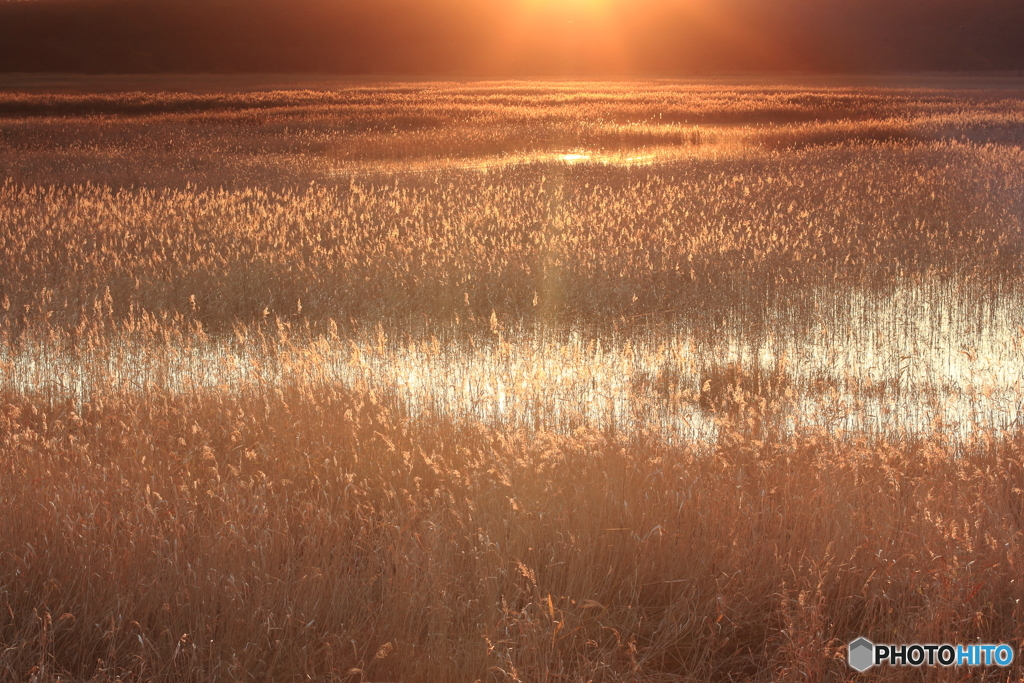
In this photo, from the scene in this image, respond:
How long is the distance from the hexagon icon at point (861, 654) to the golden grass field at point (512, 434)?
74 mm


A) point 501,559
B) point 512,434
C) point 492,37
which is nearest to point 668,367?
point 512,434

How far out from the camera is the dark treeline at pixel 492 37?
78.2 metres

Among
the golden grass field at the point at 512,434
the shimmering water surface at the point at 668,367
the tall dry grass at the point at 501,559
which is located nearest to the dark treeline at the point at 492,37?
the golden grass field at the point at 512,434

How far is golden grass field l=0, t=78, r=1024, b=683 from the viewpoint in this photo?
2.92 meters

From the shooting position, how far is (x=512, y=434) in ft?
14.5

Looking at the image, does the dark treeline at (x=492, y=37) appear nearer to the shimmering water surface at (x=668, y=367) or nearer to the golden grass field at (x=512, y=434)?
the golden grass field at (x=512, y=434)

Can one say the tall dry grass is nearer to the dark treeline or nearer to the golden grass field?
the golden grass field

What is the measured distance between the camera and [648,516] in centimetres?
351

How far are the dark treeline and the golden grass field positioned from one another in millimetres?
73403

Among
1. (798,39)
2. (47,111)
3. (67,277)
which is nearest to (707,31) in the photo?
(798,39)

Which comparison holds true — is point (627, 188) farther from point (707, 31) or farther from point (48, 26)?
point (707, 31)

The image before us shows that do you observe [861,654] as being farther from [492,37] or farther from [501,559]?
[492,37]

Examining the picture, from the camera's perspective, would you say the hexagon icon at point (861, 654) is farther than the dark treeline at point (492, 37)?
No

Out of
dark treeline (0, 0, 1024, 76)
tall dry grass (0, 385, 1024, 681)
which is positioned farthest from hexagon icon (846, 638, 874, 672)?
dark treeline (0, 0, 1024, 76)
